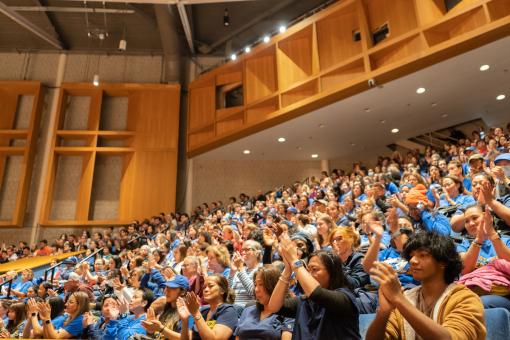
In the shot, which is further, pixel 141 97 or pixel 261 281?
pixel 141 97

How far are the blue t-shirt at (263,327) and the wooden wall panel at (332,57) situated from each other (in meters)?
4.67

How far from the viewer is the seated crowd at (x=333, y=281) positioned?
120cm

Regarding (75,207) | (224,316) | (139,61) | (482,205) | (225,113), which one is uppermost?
(139,61)

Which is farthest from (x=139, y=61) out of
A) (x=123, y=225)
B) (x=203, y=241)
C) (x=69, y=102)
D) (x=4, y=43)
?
(x=203, y=241)

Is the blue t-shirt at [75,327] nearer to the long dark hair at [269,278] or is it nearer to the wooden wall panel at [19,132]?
the long dark hair at [269,278]

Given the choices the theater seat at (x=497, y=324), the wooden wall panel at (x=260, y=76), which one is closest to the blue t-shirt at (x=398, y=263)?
the theater seat at (x=497, y=324)

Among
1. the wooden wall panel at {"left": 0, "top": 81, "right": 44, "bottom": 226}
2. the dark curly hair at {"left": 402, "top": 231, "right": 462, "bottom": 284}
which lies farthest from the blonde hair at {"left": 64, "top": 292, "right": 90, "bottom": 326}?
the wooden wall panel at {"left": 0, "top": 81, "right": 44, "bottom": 226}

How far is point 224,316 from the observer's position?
190 centimetres

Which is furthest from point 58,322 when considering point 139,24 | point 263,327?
point 139,24

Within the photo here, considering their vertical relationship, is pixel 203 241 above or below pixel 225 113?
below

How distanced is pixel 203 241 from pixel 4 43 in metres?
8.77

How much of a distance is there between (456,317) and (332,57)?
20.0 feet

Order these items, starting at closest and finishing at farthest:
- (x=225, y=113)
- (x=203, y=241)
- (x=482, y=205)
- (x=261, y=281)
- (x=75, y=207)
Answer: (x=261, y=281)
(x=482, y=205)
(x=203, y=241)
(x=225, y=113)
(x=75, y=207)

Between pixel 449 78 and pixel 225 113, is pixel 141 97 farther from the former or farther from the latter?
pixel 449 78
